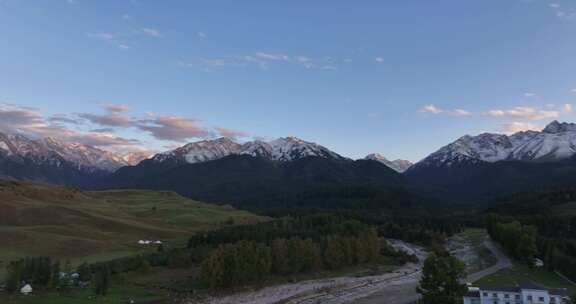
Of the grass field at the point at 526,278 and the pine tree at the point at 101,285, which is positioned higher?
the pine tree at the point at 101,285

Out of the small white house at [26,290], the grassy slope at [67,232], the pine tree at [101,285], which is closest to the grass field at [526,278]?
the pine tree at [101,285]

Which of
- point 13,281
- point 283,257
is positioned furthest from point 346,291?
point 13,281

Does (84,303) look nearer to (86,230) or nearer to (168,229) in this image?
(86,230)

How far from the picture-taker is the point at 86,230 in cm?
16412

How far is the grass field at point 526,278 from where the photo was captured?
4114 inches

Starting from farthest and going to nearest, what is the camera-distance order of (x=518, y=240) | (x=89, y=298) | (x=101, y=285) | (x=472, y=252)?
(x=472, y=252) < (x=518, y=240) < (x=101, y=285) < (x=89, y=298)

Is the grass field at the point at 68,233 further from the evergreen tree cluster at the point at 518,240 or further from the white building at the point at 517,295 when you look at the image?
the evergreen tree cluster at the point at 518,240

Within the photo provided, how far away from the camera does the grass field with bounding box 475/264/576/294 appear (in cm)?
10450

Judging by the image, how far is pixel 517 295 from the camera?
3046 inches

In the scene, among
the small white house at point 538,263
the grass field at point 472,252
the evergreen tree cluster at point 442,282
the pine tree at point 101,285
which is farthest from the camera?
the grass field at point 472,252

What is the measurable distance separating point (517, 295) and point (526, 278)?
128 feet

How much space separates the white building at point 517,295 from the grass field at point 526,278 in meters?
25.7

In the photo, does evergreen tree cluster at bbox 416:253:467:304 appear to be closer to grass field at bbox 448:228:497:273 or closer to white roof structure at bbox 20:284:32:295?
grass field at bbox 448:228:497:273

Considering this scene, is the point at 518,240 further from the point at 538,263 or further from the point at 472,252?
the point at 472,252
